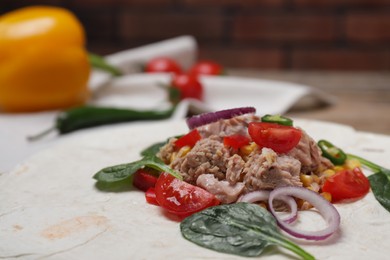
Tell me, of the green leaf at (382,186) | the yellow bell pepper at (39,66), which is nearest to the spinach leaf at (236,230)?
→ the green leaf at (382,186)

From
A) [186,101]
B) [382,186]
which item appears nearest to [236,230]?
[382,186]

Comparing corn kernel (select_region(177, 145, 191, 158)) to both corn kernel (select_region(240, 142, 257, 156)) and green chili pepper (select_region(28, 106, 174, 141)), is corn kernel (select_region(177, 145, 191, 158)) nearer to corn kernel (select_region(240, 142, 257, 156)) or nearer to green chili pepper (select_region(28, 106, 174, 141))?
corn kernel (select_region(240, 142, 257, 156))

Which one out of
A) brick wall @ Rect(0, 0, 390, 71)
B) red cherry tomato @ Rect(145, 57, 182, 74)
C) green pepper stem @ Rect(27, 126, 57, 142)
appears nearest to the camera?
green pepper stem @ Rect(27, 126, 57, 142)

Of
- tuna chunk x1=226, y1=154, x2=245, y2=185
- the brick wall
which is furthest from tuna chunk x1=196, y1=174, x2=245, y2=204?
the brick wall

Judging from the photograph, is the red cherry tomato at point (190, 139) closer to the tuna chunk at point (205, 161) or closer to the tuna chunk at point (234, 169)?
the tuna chunk at point (205, 161)

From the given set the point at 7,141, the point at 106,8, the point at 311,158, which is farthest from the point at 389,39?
the point at 311,158
